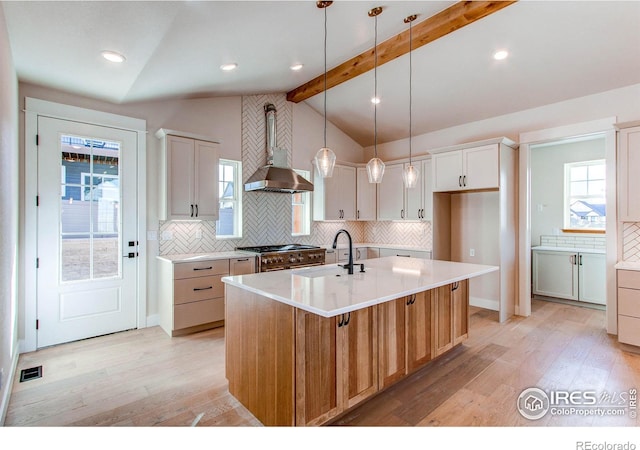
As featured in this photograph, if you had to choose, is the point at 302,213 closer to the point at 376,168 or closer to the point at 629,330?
the point at 376,168

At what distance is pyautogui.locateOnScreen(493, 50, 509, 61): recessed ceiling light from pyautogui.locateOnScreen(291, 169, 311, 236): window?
3.08m

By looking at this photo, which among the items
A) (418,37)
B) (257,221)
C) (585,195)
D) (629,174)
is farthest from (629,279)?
(257,221)

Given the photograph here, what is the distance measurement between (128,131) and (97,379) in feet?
8.79

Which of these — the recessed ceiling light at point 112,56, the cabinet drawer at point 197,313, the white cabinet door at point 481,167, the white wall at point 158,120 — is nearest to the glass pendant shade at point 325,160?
the recessed ceiling light at point 112,56

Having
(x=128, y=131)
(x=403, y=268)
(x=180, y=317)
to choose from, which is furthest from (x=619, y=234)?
(x=128, y=131)

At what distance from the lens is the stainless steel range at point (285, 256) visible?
13.6ft

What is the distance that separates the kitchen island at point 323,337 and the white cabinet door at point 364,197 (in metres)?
3.16

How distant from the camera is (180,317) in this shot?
3602 millimetres

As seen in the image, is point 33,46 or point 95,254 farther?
point 95,254

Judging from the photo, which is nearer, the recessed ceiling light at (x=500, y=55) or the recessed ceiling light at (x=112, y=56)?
the recessed ceiling light at (x=112, y=56)

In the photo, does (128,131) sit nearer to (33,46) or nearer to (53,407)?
(33,46)

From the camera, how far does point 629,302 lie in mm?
3268

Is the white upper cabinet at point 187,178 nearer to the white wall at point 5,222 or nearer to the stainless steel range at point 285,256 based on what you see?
the stainless steel range at point 285,256

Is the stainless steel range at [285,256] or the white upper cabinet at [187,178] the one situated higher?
the white upper cabinet at [187,178]
